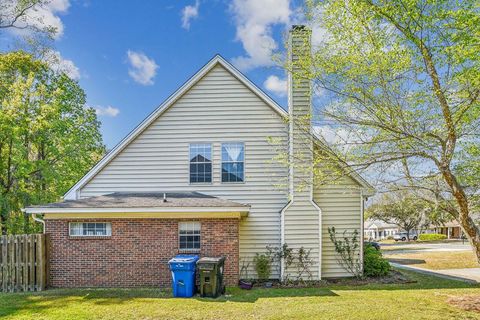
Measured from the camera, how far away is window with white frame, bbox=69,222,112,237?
35.6ft

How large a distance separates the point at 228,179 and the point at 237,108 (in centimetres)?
247

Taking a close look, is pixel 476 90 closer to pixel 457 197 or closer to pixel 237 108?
pixel 457 197

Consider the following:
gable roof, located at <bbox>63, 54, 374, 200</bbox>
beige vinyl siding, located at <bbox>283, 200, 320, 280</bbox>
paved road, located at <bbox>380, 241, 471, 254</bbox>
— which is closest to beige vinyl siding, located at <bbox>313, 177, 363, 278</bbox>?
beige vinyl siding, located at <bbox>283, 200, 320, 280</bbox>

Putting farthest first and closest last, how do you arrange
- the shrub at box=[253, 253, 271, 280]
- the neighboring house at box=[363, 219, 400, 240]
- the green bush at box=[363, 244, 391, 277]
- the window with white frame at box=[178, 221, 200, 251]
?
the neighboring house at box=[363, 219, 400, 240] < the green bush at box=[363, 244, 391, 277] < the shrub at box=[253, 253, 271, 280] < the window with white frame at box=[178, 221, 200, 251]

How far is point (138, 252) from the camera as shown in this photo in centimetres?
1076

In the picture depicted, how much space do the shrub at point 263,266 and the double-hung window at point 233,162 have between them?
269 cm

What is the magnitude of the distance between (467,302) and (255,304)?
4.97 m

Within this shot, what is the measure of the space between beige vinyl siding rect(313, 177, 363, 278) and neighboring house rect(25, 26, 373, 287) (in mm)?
34

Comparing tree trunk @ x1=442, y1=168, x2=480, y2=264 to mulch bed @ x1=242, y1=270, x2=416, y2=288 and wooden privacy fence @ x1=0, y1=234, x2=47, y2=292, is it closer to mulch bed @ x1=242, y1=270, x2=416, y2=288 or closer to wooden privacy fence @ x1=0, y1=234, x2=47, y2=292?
mulch bed @ x1=242, y1=270, x2=416, y2=288

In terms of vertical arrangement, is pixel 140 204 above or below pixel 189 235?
above

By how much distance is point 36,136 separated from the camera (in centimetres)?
1941

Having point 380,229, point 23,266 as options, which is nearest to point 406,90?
point 23,266

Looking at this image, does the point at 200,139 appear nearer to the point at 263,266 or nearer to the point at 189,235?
the point at 189,235

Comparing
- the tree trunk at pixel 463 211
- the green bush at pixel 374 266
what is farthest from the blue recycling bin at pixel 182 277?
the tree trunk at pixel 463 211
